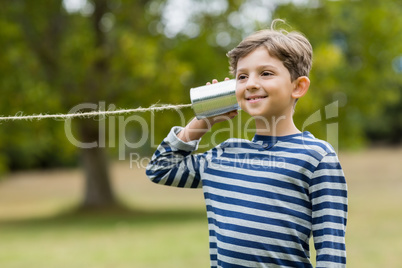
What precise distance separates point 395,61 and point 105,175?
796cm

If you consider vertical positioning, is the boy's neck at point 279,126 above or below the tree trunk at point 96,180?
above

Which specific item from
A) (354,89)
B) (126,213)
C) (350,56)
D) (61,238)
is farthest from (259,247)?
(350,56)

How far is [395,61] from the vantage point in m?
13.9

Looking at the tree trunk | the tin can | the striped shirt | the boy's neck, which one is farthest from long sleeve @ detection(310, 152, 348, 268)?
the tree trunk

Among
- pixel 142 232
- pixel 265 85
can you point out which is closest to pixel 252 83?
pixel 265 85

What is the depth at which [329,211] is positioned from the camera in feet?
5.70

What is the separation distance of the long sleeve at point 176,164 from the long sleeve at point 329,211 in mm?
509

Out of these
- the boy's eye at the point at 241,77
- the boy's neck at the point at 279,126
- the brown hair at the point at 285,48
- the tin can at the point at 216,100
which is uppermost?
the brown hair at the point at 285,48

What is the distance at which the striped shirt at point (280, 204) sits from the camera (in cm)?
174

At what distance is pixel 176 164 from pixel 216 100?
11.7 inches

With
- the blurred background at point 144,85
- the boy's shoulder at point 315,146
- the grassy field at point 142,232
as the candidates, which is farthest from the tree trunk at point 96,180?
the boy's shoulder at point 315,146

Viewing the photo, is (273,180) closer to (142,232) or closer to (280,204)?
(280,204)

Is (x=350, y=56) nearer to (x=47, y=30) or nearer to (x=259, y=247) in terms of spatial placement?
(x=47, y=30)

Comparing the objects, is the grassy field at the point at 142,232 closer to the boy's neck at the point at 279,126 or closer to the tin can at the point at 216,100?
the tin can at the point at 216,100
